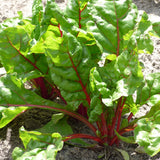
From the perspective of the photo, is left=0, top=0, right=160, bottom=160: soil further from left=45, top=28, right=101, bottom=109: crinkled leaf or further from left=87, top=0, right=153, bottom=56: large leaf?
left=45, top=28, right=101, bottom=109: crinkled leaf

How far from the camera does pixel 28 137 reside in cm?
134

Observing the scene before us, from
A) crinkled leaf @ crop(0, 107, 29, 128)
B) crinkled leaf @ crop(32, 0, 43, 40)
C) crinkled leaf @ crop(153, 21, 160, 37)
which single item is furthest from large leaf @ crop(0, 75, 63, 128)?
crinkled leaf @ crop(153, 21, 160, 37)

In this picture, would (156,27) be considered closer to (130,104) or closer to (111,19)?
(111,19)

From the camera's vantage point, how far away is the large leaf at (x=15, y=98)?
1.53 metres

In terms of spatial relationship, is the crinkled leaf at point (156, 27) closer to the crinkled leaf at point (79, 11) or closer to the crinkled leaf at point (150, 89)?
the crinkled leaf at point (150, 89)

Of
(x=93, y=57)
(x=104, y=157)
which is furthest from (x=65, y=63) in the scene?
(x=104, y=157)

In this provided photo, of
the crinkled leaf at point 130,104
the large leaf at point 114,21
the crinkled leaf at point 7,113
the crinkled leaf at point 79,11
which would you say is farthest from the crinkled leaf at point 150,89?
the crinkled leaf at point 7,113

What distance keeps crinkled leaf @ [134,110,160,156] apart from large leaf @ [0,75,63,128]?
56cm

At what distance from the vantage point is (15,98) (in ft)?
5.09

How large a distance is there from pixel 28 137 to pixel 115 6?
2.82 feet

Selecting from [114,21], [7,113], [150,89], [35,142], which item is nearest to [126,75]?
[150,89]

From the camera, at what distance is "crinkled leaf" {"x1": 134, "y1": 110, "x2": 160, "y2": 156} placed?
47.6 inches

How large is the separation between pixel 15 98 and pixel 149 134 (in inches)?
29.6

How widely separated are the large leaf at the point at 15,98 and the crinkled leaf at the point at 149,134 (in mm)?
555
